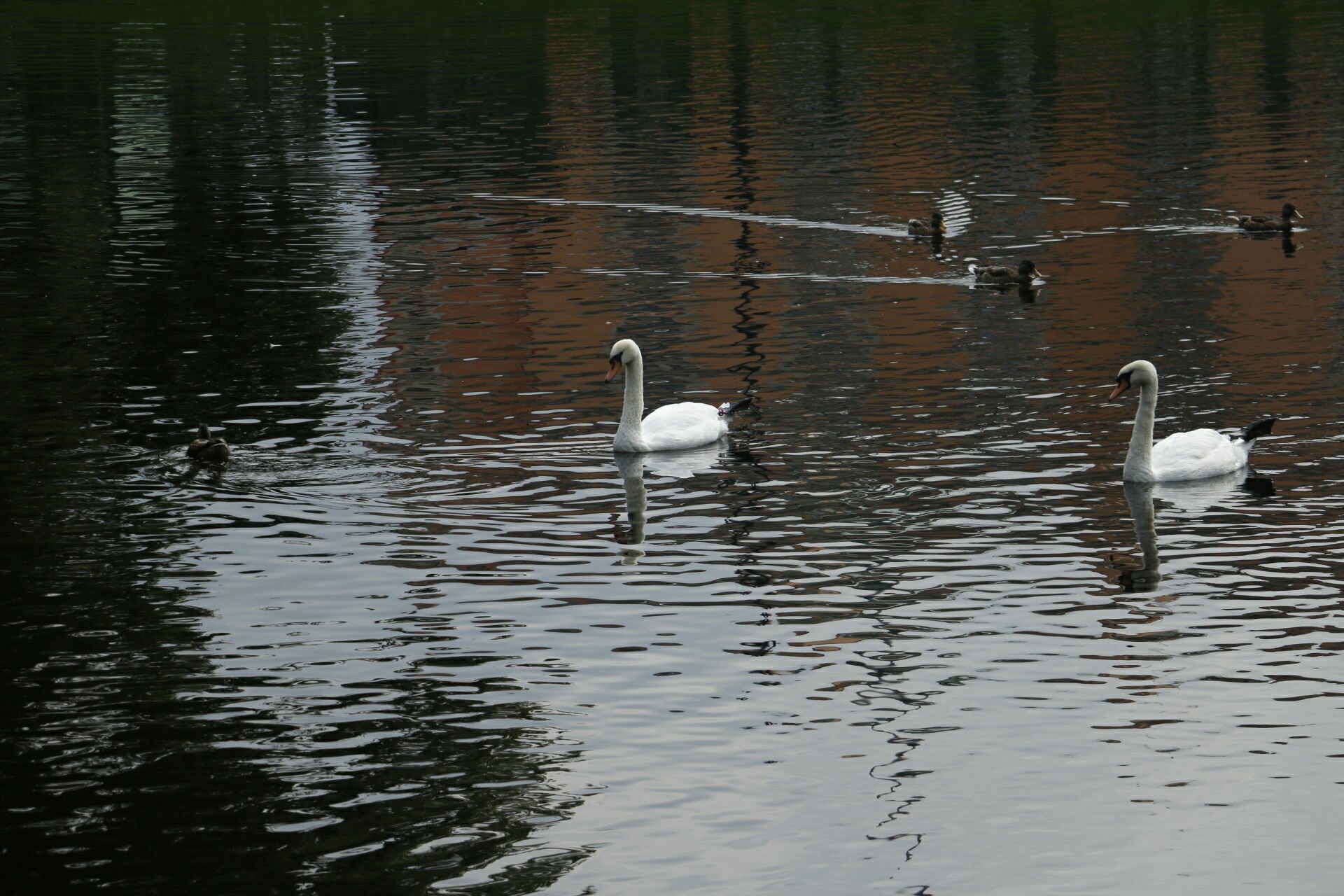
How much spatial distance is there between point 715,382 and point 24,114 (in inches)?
1805

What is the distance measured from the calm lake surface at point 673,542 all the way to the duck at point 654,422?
1.03 ft


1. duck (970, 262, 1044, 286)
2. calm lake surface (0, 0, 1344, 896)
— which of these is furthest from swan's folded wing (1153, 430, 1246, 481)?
duck (970, 262, 1044, 286)

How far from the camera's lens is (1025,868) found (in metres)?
12.0

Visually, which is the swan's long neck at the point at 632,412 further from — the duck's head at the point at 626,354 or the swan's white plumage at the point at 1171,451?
the swan's white plumage at the point at 1171,451

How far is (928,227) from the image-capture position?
1513 inches

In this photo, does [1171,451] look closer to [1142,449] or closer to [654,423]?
[1142,449]

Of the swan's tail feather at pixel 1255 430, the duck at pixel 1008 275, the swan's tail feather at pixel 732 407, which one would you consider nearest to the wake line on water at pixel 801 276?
the duck at pixel 1008 275

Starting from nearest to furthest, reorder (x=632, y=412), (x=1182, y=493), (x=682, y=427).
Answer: (x=1182, y=493)
(x=632, y=412)
(x=682, y=427)

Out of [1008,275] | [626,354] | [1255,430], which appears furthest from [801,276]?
[1255,430]

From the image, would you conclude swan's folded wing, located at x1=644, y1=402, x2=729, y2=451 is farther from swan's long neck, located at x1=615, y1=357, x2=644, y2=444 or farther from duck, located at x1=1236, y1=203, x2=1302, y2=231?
duck, located at x1=1236, y1=203, x2=1302, y2=231

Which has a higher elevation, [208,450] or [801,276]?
[801,276]

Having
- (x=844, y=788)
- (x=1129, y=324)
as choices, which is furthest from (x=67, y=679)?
(x=1129, y=324)

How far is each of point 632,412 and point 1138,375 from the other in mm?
5840

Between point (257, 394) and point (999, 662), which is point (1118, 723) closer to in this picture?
point (999, 662)
